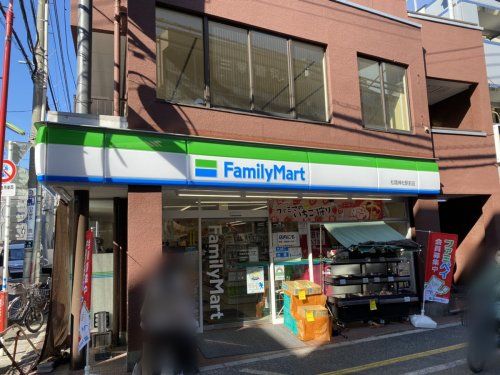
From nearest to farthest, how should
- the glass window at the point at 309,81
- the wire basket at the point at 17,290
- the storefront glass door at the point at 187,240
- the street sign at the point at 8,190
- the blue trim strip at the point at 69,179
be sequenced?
the blue trim strip at the point at 69,179 < the storefront glass door at the point at 187,240 < the glass window at the point at 309,81 < the street sign at the point at 8,190 < the wire basket at the point at 17,290

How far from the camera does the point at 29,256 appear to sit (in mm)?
13172

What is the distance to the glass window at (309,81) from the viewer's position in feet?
32.3

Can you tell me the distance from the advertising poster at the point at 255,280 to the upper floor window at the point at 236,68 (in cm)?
367

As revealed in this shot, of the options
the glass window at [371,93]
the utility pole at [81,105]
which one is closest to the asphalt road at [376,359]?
the utility pole at [81,105]

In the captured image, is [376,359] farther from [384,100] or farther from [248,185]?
[384,100]

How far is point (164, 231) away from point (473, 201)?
993 cm

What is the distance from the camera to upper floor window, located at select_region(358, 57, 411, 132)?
10852mm

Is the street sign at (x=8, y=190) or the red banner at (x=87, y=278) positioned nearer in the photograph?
the red banner at (x=87, y=278)

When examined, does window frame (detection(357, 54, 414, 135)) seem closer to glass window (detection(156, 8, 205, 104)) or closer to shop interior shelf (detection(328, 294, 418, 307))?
shop interior shelf (detection(328, 294, 418, 307))

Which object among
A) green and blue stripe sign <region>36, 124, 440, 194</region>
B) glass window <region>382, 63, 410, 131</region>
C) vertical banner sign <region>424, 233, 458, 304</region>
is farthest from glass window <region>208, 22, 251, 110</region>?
vertical banner sign <region>424, 233, 458, 304</region>

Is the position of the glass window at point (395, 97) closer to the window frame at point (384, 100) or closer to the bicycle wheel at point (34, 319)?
the window frame at point (384, 100)

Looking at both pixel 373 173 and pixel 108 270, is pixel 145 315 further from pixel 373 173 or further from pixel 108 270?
pixel 373 173

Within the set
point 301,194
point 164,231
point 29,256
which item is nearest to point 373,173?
point 301,194

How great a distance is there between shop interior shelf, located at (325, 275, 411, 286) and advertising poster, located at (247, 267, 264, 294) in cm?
151
